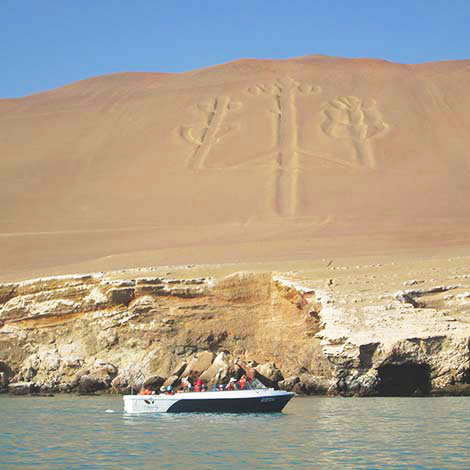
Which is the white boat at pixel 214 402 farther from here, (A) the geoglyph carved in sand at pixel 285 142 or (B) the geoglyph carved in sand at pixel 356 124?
(B) the geoglyph carved in sand at pixel 356 124

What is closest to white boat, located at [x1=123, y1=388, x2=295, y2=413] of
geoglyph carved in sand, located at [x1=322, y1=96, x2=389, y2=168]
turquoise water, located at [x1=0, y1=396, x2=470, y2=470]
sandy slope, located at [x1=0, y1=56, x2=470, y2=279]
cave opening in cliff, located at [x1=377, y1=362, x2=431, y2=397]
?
turquoise water, located at [x1=0, y1=396, x2=470, y2=470]

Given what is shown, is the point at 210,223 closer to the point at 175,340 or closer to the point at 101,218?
the point at 101,218

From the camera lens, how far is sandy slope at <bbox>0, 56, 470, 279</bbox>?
168 feet

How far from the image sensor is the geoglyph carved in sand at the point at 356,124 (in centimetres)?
6412

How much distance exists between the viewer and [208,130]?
6938cm

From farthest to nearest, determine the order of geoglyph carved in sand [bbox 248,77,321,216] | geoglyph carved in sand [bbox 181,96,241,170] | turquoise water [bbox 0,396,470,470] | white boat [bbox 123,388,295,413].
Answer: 1. geoglyph carved in sand [bbox 181,96,241,170]
2. geoglyph carved in sand [bbox 248,77,321,216]
3. white boat [bbox 123,388,295,413]
4. turquoise water [bbox 0,396,470,470]

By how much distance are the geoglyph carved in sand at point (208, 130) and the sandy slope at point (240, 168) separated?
0.49ft

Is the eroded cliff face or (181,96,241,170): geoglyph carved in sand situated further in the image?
(181,96,241,170): geoglyph carved in sand

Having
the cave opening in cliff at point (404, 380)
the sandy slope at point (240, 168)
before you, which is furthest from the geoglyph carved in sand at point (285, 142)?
the cave opening in cliff at point (404, 380)

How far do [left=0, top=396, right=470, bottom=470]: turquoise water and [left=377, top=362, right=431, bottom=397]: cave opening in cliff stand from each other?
36.3 inches

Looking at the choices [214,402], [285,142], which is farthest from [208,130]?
[214,402]

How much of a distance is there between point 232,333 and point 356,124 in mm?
36717

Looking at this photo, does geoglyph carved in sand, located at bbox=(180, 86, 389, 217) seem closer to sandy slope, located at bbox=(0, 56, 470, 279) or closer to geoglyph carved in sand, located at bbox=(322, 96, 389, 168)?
geoglyph carved in sand, located at bbox=(322, 96, 389, 168)

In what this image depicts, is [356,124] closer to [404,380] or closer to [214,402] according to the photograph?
[404,380]
